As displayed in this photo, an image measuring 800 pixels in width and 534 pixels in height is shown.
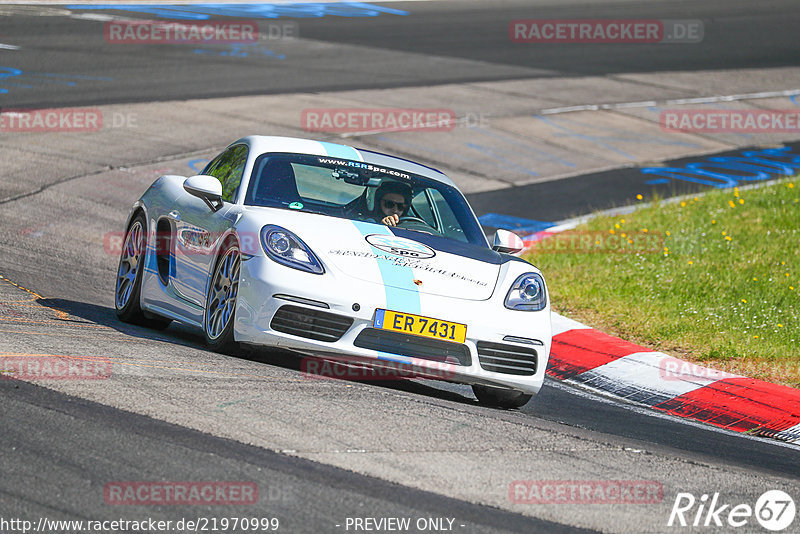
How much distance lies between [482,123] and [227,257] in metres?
12.4

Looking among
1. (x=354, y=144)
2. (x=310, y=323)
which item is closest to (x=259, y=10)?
(x=354, y=144)

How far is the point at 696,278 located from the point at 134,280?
5357mm

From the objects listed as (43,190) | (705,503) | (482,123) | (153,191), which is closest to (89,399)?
(705,503)

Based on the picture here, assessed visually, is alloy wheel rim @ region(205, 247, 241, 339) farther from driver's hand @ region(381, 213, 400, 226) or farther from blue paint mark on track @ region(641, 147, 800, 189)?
blue paint mark on track @ region(641, 147, 800, 189)

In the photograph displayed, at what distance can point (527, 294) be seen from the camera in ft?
22.4

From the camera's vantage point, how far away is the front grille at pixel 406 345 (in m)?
6.30

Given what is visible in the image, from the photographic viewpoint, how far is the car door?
706 centimetres

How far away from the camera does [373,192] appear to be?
7.64m

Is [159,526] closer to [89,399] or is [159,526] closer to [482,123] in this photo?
[89,399]

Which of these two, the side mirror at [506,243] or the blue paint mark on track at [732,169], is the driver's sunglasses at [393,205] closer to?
the side mirror at [506,243]

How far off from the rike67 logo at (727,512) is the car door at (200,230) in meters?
3.22

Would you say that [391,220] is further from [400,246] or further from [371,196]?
[400,246]

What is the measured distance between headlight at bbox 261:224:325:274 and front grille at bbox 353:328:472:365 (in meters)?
0.45

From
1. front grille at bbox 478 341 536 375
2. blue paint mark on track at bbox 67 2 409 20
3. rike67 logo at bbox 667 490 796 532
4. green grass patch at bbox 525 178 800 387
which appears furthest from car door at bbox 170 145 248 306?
blue paint mark on track at bbox 67 2 409 20
